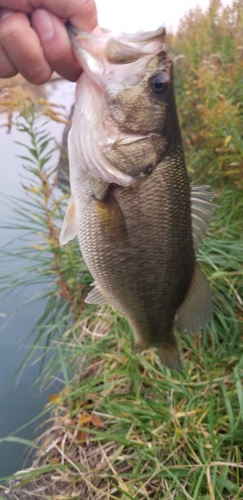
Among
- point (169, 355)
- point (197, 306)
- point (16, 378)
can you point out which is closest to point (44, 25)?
point (197, 306)

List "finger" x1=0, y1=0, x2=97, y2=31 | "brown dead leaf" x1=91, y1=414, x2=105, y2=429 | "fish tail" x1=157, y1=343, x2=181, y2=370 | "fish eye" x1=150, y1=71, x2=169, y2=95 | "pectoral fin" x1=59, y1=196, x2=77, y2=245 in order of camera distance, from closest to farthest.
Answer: "finger" x1=0, y1=0, x2=97, y2=31, "fish eye" x1=150, y1=71, x2=169, y2=95, "pectoral fin" x1=59, y1=196, x2=77, y2=245, "fish tail" x1=157, y1=343, x2=181, y2=370, "brown dead leaf" x1=91, y1=414, x2=105, y2=429

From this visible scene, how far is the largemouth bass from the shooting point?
0.90 meters

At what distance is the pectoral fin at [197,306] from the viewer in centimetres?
112

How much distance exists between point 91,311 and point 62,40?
147 cm

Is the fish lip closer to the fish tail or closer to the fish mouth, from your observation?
the fish mouth

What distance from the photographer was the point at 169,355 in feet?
4.08

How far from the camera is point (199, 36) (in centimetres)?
296

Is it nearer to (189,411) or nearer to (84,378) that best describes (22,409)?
(84,378)

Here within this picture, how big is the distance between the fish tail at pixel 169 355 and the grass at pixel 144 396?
0.24 m

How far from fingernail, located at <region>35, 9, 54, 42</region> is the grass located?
62cm

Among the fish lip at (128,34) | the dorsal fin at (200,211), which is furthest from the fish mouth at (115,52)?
the dorsal fin at (200,211)

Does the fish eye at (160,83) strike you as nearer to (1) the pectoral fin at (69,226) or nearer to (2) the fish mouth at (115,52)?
(2) the fish mouth at (115,52)

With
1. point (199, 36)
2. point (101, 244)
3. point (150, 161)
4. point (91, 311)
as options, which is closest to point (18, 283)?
point (91, 311)

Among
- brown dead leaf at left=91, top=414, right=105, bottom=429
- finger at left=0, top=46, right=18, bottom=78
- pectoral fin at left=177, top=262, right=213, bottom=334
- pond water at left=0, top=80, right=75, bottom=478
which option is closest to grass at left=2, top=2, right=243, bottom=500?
brown dead leaf at left=91, top=414, right=105, bottom=429
